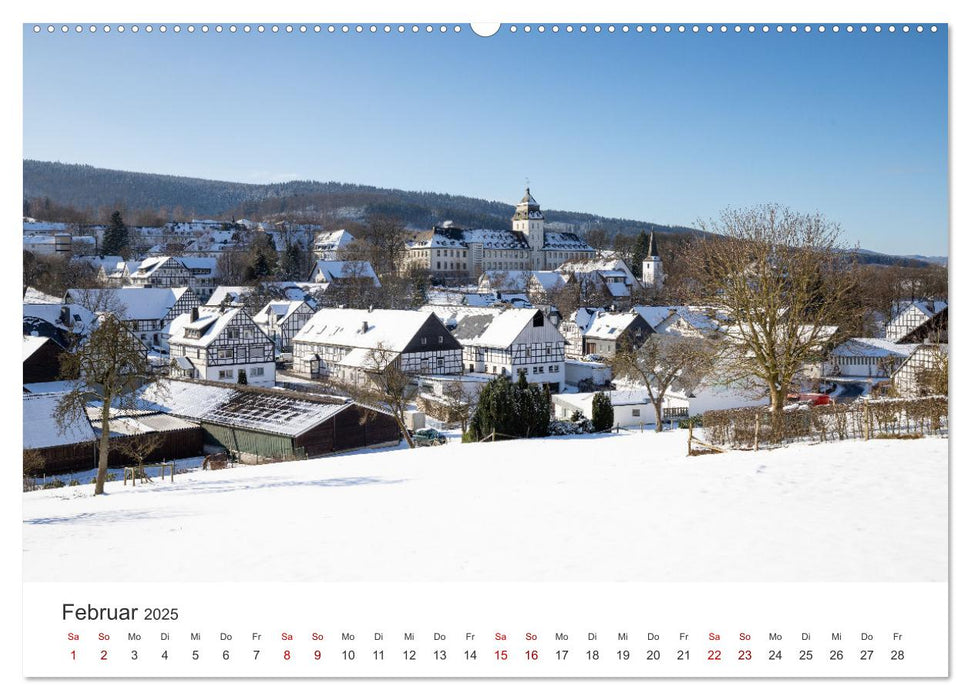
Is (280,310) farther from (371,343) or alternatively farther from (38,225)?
(38,225)

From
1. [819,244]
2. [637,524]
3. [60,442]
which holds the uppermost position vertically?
[819,244]

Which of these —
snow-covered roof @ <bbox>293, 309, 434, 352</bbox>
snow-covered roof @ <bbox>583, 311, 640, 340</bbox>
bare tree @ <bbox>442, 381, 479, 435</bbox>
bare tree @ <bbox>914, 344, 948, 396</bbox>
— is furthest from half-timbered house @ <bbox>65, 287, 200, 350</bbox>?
bare tree @ <bbox>914, 344, 948, 396</bbox>

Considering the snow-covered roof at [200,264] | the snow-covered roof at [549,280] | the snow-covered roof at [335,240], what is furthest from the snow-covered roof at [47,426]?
the snow-covered roof at [335,240]

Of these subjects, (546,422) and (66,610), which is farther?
(546,422)

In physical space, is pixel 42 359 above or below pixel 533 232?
below

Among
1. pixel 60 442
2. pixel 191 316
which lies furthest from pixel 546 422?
pixel 191 316

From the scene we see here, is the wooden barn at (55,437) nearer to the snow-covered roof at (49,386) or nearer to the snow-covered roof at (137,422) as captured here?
the snow-covered roof at (137,422)

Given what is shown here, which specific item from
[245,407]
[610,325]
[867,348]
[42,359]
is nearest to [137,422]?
[245,407]

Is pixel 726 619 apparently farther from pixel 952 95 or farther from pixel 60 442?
pixel 60 442
